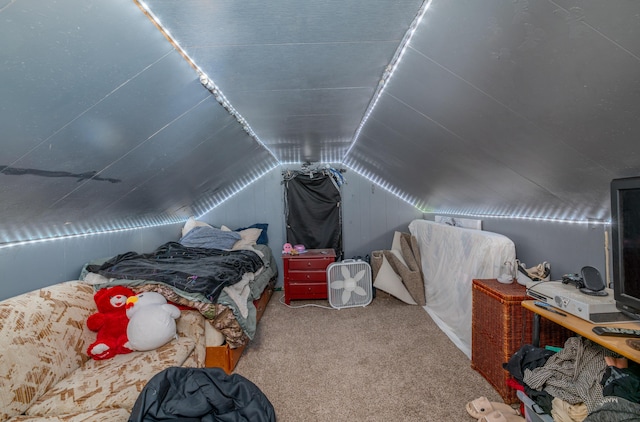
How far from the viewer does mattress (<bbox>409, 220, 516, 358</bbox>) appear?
2463 mm

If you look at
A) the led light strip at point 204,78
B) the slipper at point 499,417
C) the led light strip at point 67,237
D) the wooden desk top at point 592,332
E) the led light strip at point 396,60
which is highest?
the led light strip at point 396,60

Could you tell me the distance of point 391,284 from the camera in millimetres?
3977

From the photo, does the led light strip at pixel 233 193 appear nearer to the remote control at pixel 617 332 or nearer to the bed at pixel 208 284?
the bed at pixel 208 284

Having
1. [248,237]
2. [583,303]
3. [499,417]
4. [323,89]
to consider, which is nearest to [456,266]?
[499,417]

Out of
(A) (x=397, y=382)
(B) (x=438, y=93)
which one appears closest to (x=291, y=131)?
(B) (x=438, y=93)

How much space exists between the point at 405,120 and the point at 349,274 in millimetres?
2114

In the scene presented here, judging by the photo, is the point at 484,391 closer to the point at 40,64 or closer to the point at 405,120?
the point at 405,120

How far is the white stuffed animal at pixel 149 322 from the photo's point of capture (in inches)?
78.8

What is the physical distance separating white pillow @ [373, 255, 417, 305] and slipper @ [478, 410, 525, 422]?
2128 mm

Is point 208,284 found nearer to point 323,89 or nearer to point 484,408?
point 323,89

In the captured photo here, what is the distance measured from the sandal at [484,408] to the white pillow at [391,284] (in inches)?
79.0

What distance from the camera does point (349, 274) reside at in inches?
155

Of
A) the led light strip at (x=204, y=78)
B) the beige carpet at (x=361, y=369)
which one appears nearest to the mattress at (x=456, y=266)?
the beige carpet at (x=361, y=369)

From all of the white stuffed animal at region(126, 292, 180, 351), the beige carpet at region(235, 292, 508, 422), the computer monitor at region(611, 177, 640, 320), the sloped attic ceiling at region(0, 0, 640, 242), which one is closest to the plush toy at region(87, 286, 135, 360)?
the white stuffed animal at region(126, 292, 180, 351)
